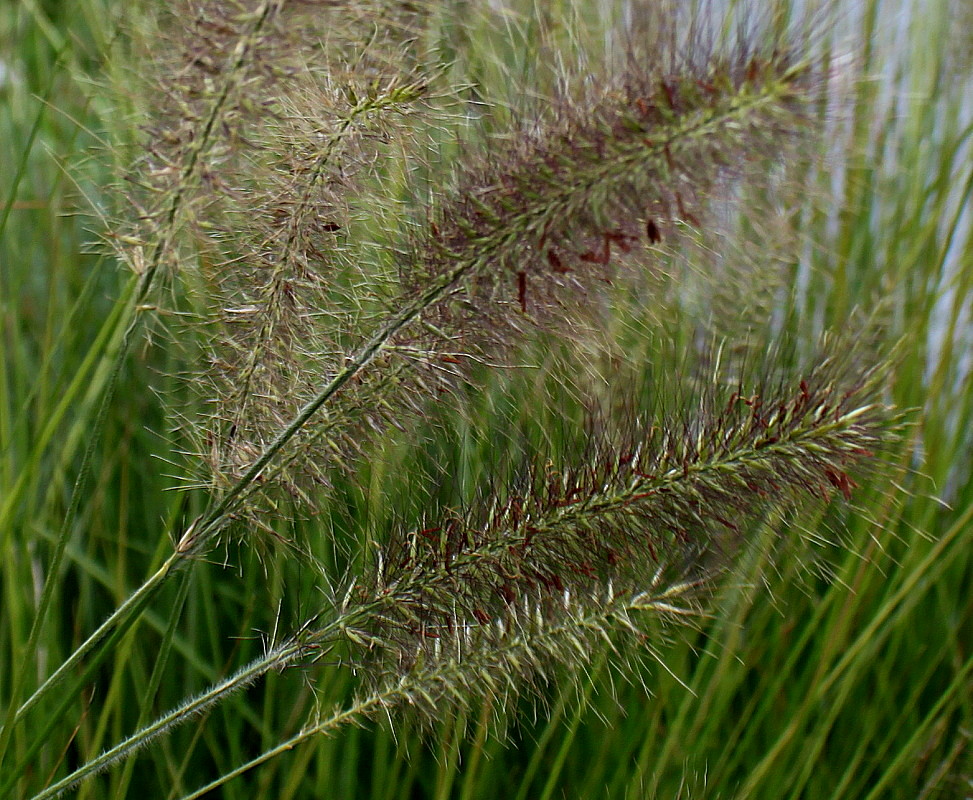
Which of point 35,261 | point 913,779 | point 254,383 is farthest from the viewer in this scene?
point 35,261

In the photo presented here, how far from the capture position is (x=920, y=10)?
62.5 inches

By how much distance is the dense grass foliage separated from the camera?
1.78 feet

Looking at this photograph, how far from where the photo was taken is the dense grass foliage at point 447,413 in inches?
21.4

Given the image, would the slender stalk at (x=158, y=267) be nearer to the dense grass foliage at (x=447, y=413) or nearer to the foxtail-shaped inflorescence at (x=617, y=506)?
the dense grass foliage at (x=447, y=413)

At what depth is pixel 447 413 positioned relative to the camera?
69 centimetres

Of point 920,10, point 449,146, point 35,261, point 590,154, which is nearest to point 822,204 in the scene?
point 449,146

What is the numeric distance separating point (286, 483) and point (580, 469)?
188 millimetres

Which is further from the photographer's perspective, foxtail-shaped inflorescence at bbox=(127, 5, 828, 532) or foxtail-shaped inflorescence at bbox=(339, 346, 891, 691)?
foxtail-shaped inflorescence at bbox=(339, 346, 891, 691)

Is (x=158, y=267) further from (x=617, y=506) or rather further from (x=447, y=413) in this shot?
(x=617, y=506)

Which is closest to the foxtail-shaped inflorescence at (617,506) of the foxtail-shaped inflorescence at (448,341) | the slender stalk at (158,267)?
the foxtail-shaped inflorescence at (448,341)

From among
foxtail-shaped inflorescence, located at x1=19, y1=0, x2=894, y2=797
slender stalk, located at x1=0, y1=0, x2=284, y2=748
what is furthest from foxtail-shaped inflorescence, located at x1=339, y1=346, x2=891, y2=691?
slender stalk, located at x1=0, y1=0, x2=284, y2=748

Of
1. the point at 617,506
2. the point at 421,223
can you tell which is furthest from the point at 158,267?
the point at 617,506

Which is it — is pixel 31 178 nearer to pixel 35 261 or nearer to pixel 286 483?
pixel 35 261

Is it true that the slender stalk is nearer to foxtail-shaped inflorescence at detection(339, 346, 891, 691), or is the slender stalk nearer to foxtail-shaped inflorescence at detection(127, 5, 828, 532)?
foxtail-shaped inflorescence at detection(127, 5, 828, 532)
